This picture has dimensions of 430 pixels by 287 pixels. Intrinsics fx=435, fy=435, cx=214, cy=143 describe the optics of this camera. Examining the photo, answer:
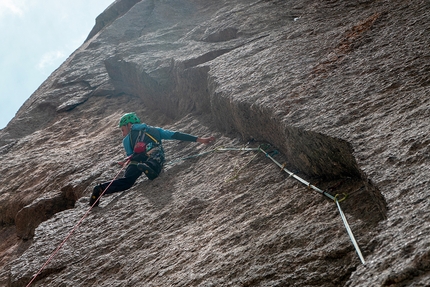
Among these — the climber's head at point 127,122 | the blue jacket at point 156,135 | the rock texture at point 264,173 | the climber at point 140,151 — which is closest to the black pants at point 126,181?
the climber at point 140,151

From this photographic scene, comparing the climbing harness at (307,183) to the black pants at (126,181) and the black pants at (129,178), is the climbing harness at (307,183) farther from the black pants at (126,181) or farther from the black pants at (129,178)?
the black pants at (126,181)

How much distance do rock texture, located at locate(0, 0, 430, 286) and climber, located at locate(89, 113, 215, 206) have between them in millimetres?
160

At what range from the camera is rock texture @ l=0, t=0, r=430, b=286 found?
3084 millimetres

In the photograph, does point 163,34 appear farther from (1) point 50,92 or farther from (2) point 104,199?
(2) point 104,199

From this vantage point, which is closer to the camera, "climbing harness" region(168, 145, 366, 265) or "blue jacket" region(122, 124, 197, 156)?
"climbing harness" region(168, 145, 366, 265)

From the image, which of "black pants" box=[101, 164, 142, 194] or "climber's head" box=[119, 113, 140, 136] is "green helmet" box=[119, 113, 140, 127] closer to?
"climber's head" box=[119, 113, 140, 136]

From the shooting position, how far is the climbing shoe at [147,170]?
19.9ft

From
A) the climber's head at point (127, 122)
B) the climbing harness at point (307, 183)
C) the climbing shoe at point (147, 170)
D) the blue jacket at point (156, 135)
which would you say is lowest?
the climbing harness at point (307, 183)

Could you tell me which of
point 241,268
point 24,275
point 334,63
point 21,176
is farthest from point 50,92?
point 241,268

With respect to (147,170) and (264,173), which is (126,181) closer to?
(147,170)

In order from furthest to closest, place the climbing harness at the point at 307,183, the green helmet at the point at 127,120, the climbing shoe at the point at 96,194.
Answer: the green helmet at the point at 127,120, the climbing shoe at the point at 96,194, the climbing harness at the point at 307,183

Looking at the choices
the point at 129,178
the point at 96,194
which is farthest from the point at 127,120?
the point at 96,194

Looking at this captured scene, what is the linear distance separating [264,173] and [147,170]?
75.0 inches

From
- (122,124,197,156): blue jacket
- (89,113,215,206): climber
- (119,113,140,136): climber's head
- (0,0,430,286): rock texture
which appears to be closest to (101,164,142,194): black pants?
(89,113,215,206): climber
